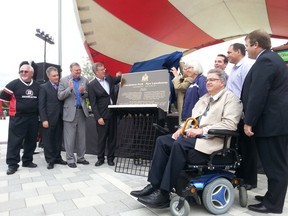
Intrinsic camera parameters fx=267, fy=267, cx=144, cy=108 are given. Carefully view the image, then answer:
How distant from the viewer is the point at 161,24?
147 inches

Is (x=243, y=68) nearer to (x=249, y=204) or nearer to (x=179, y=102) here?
(x=179, y=102)

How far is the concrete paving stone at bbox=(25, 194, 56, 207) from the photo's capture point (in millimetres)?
2295

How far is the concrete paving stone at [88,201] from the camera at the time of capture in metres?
2.23

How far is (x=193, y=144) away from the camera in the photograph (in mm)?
2037

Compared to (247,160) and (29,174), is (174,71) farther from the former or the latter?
(29,174)

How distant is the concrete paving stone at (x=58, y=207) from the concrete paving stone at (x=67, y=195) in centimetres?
10

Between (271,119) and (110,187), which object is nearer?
(271,119)

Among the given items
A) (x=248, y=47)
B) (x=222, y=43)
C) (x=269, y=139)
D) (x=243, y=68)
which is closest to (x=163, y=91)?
(x=243, y=68)

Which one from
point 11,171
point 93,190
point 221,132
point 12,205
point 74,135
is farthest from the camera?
point 74,135

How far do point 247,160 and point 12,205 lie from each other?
6.87ft

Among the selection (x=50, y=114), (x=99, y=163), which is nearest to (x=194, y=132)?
(x=99, y=163)

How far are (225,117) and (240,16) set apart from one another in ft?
7.17

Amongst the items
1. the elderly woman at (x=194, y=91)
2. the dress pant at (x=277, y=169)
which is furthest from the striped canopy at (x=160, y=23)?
the dress pant at (x=277, y=169)

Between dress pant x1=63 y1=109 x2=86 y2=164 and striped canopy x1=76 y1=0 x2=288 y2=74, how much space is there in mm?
946
